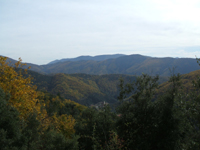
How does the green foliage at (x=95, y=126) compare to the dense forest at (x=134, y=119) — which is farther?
the green foliage at (x=95, y=126)

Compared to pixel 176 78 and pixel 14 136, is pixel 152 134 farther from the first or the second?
pixel 14 136

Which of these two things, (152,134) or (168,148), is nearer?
(168,148)

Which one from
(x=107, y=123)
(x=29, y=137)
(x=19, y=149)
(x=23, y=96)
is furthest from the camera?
(x=107, y=123)

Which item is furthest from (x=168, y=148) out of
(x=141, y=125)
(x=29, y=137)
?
(x=29, y=137)

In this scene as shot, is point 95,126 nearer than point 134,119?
No

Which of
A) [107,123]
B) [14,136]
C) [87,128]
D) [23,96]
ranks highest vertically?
[23,96]

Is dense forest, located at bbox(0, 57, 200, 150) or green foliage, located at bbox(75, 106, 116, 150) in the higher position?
dense forest, located at bbox(0, 57, 200, 150)

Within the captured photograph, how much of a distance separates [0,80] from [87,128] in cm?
1559

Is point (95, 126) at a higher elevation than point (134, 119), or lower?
lower

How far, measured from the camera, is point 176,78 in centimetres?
1569

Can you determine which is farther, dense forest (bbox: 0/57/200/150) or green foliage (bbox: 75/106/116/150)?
green foliage (bbox: 75/106/116/150)

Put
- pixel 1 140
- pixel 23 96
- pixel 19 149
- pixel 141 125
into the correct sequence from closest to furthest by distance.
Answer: pixel 1 140 < pixel 19 149 < pixel 23 96 < pixel 141 125

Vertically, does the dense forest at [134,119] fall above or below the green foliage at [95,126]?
above

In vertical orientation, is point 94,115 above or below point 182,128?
below
